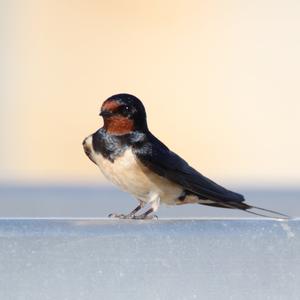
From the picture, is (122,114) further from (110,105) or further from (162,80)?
(162,80)

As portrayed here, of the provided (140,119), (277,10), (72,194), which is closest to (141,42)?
(277,10)

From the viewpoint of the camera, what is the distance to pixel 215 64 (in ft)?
21.6

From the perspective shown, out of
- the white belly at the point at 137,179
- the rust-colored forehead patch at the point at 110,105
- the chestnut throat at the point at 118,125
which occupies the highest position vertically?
the rust-colored forehead patch at the point at 110,105

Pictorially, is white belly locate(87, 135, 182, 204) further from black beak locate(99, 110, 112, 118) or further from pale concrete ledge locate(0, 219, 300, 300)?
pale concrete ledge locate(0, 219, 300, 300)

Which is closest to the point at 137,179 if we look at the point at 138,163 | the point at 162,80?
the point at 138,163

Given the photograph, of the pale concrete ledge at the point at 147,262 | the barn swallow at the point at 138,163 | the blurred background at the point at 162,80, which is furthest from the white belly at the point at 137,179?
the blurred background at the point at 162,80

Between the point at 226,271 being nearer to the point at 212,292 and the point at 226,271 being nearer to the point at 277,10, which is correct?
the point at 212,292

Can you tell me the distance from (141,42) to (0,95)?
2.82ft

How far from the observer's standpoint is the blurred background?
6242 millimetres

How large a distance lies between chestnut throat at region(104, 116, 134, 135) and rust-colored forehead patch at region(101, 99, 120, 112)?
4cm

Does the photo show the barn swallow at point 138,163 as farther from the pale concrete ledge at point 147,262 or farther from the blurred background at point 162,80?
the blurred background at point 162,80

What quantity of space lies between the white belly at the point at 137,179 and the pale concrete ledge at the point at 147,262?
1.07m

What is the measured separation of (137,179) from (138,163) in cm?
3

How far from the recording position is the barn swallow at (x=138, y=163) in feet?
7.09
